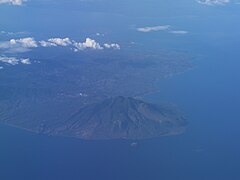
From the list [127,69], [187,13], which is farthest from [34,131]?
[187,13]

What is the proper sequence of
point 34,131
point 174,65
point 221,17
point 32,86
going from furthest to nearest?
1. point 221,17
2. point 174,65
3. point 32,86
4. point 34,131

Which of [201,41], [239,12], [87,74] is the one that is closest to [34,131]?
[87,74]

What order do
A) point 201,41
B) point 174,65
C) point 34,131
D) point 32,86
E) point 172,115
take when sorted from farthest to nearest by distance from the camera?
point 201,41 < point 174,65 < point 32,86 < point 172,115 < point 34,131

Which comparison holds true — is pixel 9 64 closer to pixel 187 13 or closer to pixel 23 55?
pixel 23 55

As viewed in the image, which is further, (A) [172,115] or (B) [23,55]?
(B) [23,55]

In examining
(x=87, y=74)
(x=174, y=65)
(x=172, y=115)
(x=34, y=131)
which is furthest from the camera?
(x=174, y=65)

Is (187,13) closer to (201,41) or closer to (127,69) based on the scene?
(201,41)
